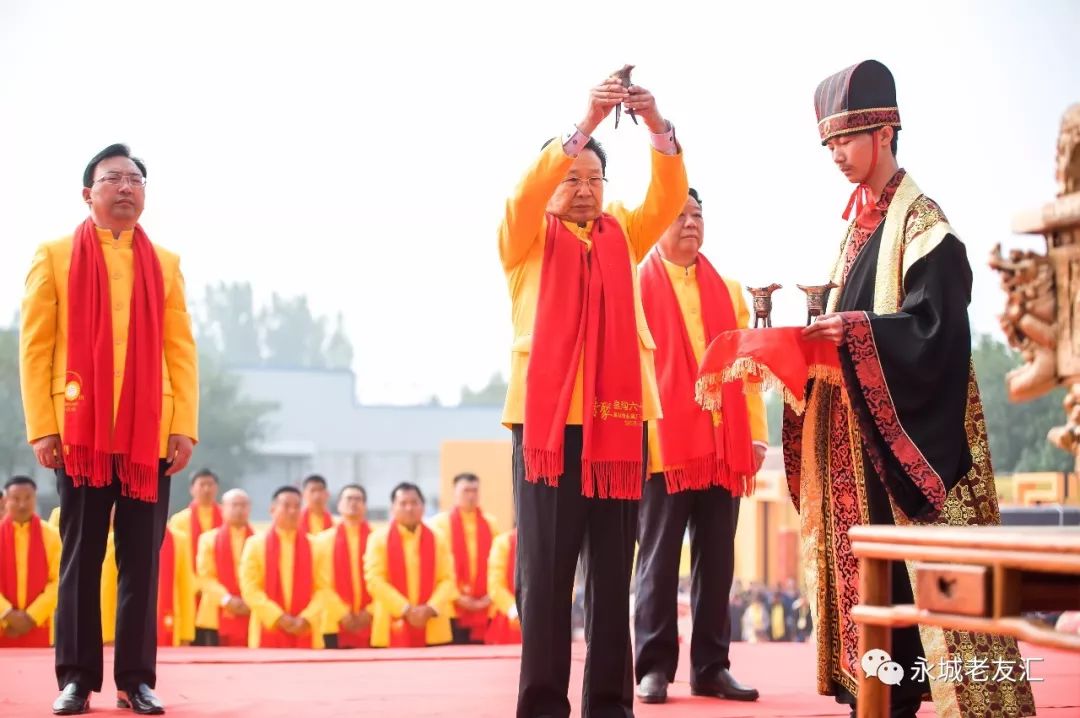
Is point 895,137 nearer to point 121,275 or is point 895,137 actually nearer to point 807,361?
point 807,361

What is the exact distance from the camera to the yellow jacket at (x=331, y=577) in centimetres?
827

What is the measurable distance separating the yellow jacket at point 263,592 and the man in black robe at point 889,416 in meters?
5.32

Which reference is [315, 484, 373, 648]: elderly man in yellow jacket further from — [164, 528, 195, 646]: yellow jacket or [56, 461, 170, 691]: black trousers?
[56, 461, 170, 691]: black trousers

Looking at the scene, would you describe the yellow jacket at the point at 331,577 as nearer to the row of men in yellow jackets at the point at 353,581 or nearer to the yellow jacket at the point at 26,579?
the row of men in yellow jackets at the point at 353,581

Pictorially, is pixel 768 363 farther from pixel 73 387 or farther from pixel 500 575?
pixel 500 575

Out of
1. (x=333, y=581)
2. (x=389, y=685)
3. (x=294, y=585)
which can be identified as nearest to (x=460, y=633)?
(x=333, y=581)

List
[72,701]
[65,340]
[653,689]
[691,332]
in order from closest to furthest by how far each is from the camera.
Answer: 1. [72,701]
2. [65,340]
3. [653,689]
4. [691,332]

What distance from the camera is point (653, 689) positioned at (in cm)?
411

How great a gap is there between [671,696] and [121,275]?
221 cm

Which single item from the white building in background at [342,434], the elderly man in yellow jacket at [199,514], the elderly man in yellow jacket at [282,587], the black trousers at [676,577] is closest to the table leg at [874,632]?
the black trousers at [676,577]

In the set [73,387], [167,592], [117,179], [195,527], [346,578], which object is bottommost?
[167,592]

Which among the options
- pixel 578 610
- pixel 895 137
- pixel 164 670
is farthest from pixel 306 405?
pixel 895 137

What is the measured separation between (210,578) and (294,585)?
764 mm

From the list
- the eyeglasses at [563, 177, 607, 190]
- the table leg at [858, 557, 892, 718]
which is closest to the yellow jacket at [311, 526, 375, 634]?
the eyeglasses at [563, 177, 607, 190]
